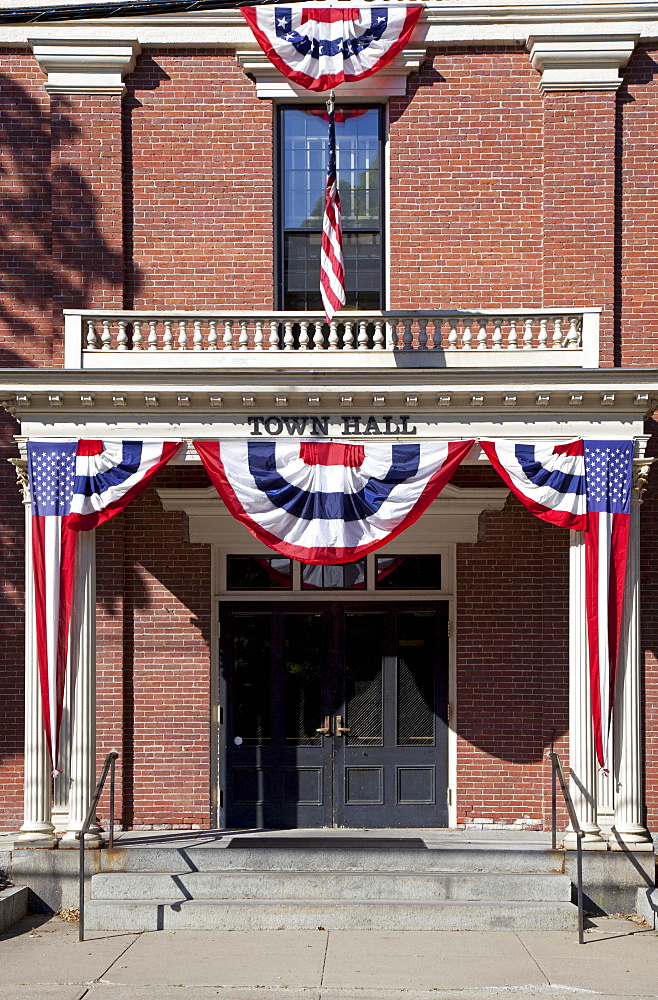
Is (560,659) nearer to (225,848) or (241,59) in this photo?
(225,848)

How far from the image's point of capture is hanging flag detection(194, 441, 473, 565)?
1195 cm

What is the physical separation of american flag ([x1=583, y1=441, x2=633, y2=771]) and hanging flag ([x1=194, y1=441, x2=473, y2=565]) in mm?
1419

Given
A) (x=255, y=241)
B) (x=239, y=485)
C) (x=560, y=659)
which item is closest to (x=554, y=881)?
(x=560, y=659)

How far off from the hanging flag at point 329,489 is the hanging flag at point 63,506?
29.9 inches

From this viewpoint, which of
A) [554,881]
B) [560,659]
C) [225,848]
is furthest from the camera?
[560,659]

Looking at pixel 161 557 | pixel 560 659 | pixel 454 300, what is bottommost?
pixel 560 659

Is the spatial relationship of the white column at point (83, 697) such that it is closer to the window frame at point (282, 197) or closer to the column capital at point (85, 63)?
the window frame at point (282, 197)

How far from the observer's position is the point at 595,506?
11977 mm

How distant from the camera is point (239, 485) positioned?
1208cm

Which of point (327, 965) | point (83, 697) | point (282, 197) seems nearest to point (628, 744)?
point (327, 965)

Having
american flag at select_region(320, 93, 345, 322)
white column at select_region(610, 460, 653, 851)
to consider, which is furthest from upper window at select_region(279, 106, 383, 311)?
white column at select_region(610, 460, 653, 851)

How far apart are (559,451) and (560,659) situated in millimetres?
2989

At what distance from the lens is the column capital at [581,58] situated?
13.9 metres

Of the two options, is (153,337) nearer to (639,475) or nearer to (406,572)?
(406,572)
